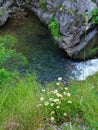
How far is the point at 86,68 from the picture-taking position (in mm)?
11078

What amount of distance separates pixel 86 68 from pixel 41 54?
1910 mm

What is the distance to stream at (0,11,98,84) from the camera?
10805mm

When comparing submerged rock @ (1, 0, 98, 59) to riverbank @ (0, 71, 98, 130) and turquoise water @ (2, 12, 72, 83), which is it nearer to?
turquoise water @ (2, 12, 72, 83)

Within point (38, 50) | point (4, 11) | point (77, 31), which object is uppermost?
point (77, 31)

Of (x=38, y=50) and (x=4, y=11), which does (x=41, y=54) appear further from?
(x=4, y=11)

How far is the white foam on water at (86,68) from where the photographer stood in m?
10.6

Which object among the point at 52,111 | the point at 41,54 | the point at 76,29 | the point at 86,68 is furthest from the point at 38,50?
the point at 52,111

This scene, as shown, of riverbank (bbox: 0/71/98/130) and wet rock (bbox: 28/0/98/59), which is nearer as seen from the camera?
riverbank (bbox: 0/71/98/130)

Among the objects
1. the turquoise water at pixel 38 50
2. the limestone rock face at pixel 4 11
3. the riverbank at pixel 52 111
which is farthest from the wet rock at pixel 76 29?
the riverbank at pixel 52 111

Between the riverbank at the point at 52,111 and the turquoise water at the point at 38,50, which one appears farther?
the turquoise water at the point at 38,50

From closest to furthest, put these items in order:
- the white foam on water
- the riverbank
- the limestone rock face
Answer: the riverbank, the white foam on water, the limestone rock face

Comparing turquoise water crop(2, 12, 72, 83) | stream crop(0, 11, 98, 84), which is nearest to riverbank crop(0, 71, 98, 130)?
stream crop(0, 11, 98, 84)

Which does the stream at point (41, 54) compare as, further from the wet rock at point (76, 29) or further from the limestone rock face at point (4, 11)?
the wet rock at point (76, 29)

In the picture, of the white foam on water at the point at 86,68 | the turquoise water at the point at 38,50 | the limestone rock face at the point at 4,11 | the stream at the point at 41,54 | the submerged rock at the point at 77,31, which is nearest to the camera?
the white foam on water at the point at 86,68
